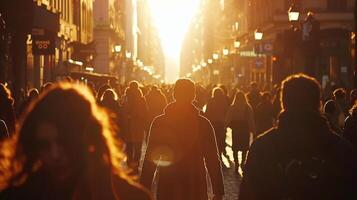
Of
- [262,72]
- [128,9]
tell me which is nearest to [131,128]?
[262,72]

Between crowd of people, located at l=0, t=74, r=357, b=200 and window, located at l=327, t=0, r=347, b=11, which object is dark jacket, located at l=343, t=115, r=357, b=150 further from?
window, located at l=327, t=0, r=347, b=11

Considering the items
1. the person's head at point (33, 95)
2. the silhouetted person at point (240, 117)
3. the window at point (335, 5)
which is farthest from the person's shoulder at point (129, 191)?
the window at point (335, 5)

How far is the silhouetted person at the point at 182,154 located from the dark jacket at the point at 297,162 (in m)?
3.02

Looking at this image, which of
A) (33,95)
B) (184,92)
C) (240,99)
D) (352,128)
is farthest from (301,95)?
(240,99)

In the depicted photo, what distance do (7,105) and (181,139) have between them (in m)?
3.03

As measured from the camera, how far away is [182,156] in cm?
862

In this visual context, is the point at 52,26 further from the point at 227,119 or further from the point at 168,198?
the point at 168,198

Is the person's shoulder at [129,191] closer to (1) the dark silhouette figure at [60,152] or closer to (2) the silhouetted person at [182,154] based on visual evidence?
(1) the dark silhouette figure at [60,152]

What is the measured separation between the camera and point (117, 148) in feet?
13.0

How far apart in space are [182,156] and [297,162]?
3.30 meters

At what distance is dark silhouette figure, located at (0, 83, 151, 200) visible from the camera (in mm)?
3613

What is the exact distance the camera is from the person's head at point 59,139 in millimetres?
3605

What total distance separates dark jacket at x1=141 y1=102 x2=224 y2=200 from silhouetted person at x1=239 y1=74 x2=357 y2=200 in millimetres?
3026

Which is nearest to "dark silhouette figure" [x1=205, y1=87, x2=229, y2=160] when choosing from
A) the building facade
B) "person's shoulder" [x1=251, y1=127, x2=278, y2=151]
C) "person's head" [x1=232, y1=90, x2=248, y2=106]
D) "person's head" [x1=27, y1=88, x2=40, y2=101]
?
"person's head" [x1=232, y1=90, x2=248, y2=106]
